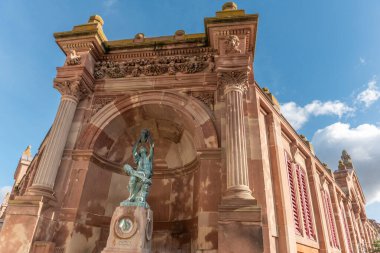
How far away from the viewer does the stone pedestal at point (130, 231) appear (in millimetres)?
5332

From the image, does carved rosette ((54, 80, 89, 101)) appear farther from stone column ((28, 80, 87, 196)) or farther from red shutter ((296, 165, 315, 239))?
red shutter ((296, 165, 315, 239))

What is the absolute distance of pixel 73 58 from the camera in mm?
8469

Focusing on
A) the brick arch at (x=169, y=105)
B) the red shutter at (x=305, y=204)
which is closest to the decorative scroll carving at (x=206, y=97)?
the brick arch at (x=169, y=105)

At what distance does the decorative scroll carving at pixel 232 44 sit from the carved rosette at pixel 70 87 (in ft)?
15.7

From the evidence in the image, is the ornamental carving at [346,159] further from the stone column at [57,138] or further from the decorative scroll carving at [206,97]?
the stone column at [57,138]

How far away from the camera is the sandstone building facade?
6.19 meters

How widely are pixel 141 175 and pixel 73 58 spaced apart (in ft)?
15.9

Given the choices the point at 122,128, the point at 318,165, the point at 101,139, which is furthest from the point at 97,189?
the point at 318,165

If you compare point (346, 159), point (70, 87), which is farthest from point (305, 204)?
point (346, 159)

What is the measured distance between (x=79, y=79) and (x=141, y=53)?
7.52 ft

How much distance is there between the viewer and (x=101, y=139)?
820cm

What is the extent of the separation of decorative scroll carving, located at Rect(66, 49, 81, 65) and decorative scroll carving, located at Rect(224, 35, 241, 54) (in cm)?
487

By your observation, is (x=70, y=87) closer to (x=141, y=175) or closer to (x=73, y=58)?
(x=73, y=58)

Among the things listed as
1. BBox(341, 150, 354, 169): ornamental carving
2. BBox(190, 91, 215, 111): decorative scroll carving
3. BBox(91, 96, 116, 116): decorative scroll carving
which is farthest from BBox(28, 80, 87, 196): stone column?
BBox(341, 150, 354, 169): ornamental carving
